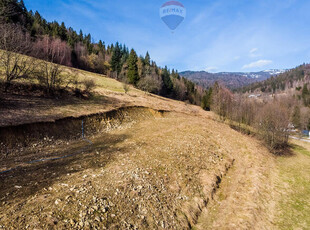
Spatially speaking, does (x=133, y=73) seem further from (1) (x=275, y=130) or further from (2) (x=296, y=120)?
A: (2) (x=296, y=120)

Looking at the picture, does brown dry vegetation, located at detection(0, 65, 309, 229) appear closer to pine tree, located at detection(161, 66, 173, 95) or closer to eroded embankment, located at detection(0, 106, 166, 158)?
eroded embankment, located at detection(0, 106, 166, 158)

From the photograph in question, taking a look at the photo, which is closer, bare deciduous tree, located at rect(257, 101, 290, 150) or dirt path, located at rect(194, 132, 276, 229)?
dirt path, located at rect(194, 132, 276, 229)

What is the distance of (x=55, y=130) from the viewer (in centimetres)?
1436

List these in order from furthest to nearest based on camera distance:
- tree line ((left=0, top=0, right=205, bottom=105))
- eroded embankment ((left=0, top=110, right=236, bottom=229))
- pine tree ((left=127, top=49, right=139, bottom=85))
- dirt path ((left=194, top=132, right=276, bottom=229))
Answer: pine tree ((left=127, top=49, right=139, bottom=85))
tree line ((left=0, top=0, right=205, bottom=105))
dirt path ((left=194, top=132, right=276, bottom=229))
eroded embankment ((left=0, top=110, right=236, bottom=229))

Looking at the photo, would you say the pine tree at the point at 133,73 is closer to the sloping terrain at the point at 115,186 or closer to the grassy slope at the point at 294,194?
the sloping terrain at the point at 115,186

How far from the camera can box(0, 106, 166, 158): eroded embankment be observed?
36.4 ft

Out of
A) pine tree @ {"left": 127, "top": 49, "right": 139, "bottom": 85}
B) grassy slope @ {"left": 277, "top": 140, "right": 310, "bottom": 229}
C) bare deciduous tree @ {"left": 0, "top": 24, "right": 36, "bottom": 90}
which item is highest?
pine tree @ {"left": 127, "top": 49, "right": 139, "bottom": 85}

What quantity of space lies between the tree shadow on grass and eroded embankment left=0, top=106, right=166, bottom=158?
2362 millimetres

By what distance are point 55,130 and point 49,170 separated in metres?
6.59

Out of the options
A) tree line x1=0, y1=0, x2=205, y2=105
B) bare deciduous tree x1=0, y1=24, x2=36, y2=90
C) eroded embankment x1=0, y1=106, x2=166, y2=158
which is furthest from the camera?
tree line x1=0, y1=0, x2=205, y2=105

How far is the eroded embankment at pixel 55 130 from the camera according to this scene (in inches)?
436

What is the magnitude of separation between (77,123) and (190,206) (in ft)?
45.7

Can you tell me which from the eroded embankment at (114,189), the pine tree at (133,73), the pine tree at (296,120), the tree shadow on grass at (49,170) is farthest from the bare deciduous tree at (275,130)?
the pine tree at (296,120)

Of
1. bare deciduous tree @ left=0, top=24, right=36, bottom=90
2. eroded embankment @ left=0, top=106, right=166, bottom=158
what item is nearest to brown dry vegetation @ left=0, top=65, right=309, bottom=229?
eroded embankment @ left=0, top=106, right=166, bottom=158
